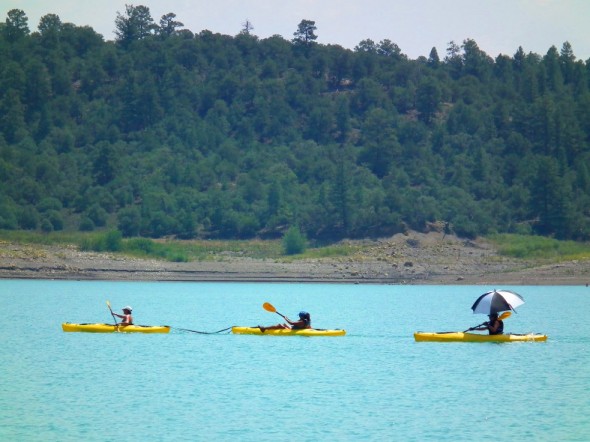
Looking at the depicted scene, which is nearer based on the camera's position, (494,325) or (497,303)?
(497,303)

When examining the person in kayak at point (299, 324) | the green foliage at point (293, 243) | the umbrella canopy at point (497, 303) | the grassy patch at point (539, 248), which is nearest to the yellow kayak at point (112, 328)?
the person in kayak at point (299, 324)

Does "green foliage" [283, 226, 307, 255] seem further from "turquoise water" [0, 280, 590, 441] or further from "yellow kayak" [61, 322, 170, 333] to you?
"yellow kayak" [61, 322, 170, 333]

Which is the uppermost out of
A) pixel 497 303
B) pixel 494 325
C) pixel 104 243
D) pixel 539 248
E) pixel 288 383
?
pixel 539 248

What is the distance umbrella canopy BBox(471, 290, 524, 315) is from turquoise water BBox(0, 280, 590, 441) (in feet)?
5.56

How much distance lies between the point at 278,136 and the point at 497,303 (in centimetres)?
10403

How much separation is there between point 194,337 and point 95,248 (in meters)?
56.4

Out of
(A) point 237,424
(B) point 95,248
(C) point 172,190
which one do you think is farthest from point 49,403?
(C) point 172,190

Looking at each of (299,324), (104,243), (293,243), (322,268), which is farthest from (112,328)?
(293,243)

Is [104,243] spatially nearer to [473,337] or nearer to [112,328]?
[112,328]

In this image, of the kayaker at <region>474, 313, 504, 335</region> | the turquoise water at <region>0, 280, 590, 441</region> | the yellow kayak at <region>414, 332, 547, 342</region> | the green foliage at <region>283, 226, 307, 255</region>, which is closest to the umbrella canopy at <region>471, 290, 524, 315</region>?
the kayaker at <region>474, 313, 504, 335</region>

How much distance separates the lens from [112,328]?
49.3 metres

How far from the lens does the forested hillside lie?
11612 centimetres

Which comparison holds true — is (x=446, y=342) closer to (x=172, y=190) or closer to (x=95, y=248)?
(x=95, y=248)

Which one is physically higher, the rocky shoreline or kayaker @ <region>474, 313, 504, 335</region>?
the rocky shoreline
